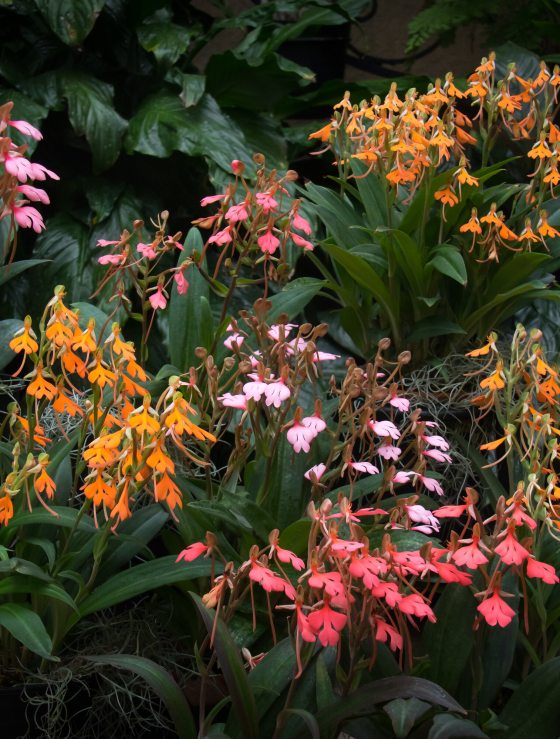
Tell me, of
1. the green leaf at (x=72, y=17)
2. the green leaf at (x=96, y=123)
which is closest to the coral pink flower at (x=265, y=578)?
the green leaf at (x=96, y=123)

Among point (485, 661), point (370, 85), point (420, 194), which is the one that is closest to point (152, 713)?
point (485, 661)

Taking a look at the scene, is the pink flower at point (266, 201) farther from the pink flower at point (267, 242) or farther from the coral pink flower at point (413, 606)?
the coral pink flower at point (413, 606)

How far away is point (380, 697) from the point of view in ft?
3.58

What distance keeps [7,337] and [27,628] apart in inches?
20.0

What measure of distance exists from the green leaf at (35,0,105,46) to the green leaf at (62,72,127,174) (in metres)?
0.11

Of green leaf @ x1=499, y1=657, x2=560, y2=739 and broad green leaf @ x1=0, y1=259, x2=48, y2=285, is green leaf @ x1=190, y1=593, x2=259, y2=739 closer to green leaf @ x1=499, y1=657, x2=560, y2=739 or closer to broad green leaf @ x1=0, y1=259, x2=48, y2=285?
green leaf @ x1=499, y1=657, x2=560, y2=739

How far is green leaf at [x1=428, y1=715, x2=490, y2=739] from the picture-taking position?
1058 mm

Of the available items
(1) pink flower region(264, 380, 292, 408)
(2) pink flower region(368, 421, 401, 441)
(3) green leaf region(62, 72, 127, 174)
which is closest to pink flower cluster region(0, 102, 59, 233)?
(1) pink flower region(264, 380, 292, 408)

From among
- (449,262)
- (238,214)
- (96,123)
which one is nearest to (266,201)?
(238,214)

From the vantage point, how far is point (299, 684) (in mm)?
1171

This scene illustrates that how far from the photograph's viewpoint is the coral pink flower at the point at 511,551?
101 cm

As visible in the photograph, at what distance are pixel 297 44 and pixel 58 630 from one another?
224cm

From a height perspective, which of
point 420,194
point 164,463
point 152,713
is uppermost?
point 164,463

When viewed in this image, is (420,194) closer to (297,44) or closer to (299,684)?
(299,684)
